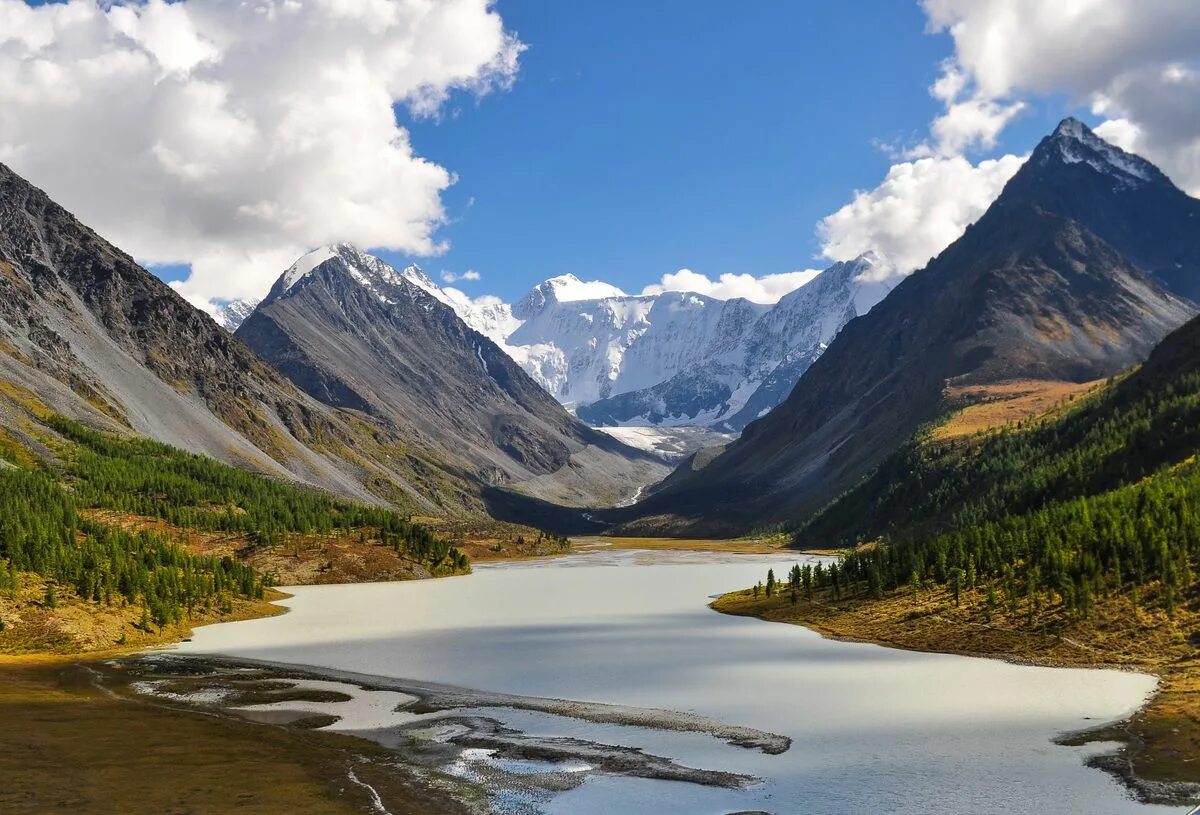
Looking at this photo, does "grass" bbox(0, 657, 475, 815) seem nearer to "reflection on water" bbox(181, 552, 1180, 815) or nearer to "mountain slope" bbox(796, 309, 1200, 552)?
"reflection on water" bbox(181, 552, 1180, 815)

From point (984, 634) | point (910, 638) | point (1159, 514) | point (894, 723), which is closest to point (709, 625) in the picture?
point (910, 638)

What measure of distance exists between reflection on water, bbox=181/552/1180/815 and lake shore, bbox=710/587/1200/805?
125 cm

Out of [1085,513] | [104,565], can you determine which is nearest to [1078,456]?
[1085,513]

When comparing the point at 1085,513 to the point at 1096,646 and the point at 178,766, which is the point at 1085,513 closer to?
the point at 1096,646

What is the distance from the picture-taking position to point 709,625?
72.1 meters

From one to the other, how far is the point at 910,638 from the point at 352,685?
3412 centimetres

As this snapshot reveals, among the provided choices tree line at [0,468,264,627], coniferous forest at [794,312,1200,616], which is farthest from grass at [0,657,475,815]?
coniferous forest at [794,312,1200,616]

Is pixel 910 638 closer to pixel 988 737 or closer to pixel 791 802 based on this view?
pixel 988 737

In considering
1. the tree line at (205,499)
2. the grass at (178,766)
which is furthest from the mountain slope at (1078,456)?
the tree line at (205,499)

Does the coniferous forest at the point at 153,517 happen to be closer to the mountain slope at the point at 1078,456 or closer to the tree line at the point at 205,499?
the tree line at the point at 205,499

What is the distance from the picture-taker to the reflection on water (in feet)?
88.5

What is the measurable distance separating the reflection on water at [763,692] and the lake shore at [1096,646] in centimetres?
125

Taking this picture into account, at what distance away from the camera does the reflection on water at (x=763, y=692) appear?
27.0 m

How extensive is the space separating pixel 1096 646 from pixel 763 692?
19.4 metres
